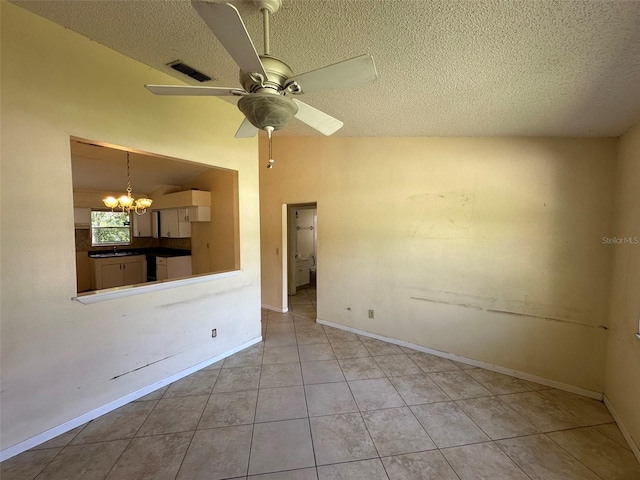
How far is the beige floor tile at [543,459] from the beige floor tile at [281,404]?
4.69ft

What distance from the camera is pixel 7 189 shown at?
151cm

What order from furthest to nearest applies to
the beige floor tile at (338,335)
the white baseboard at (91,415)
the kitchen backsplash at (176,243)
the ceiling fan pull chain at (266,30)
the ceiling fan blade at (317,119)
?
the kitchen backsplash at (176,243), the beige floor tile at (338,335), the white baseboard at (91,415), the ceiling fan blade at (317,119), the ceiling fan pull chain at (266,30)

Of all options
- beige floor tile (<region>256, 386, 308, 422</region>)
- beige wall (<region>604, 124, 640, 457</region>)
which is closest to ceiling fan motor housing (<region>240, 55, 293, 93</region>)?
beige floor tile (<region>256, 386, 308, 422</region>)

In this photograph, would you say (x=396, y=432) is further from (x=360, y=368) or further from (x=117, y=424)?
(x=117, y=424)

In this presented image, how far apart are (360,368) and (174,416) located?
1707mm

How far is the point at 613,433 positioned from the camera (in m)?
1.84

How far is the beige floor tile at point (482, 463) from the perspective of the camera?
1510mm

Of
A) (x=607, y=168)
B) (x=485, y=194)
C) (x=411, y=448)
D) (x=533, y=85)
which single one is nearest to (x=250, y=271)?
(x=411, y=448)

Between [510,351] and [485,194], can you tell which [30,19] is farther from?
[510,351]

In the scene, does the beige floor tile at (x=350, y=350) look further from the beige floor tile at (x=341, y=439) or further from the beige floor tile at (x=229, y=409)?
the beige floor tile at (x=229, y=409)

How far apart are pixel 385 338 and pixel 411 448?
5.40 feet

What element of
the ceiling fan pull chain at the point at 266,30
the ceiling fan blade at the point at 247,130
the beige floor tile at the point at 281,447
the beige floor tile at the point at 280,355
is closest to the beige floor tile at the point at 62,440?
the beige floor tile at the point at 281,447

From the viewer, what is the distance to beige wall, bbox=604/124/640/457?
70.3 inches

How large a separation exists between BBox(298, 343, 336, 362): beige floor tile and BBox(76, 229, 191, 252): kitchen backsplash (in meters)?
3.57
